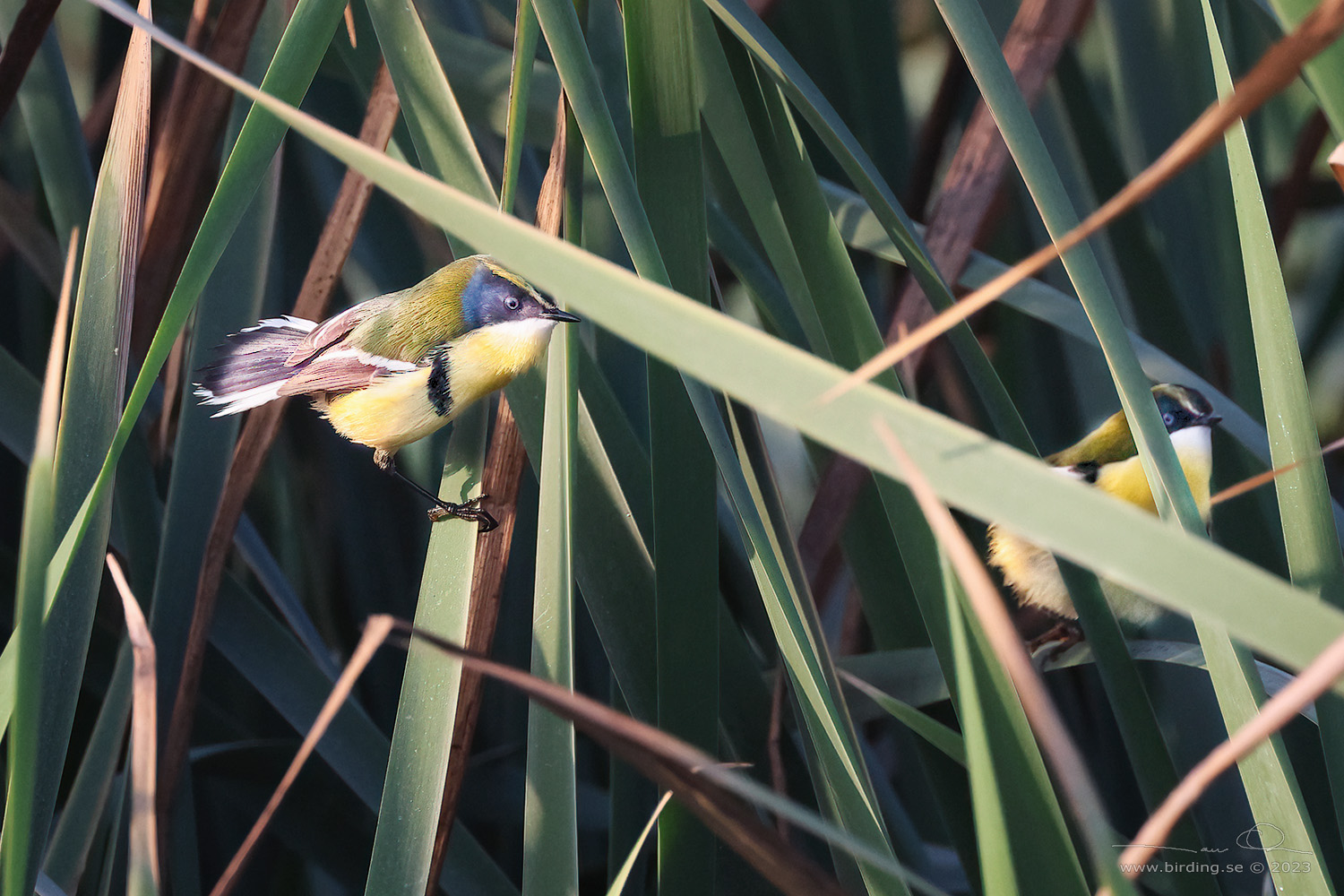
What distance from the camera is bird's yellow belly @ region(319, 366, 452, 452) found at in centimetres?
101

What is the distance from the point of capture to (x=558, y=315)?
0.89 meters

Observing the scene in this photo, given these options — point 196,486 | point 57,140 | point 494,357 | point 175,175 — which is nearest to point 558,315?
point 494,357

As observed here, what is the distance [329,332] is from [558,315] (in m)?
0.35

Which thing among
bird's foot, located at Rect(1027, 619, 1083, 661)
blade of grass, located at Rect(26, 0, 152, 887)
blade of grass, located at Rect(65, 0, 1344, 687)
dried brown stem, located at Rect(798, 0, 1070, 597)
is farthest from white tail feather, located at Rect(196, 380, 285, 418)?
bird's foot, located at Rect(1027, 619, 1083, 661)

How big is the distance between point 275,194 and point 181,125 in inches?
6.8

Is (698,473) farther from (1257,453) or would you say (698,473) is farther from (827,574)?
(1257,453)

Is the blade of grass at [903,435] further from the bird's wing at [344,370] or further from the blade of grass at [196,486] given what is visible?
the blade of grass at [196,486]

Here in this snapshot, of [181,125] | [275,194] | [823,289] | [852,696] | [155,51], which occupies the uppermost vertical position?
[155,51]

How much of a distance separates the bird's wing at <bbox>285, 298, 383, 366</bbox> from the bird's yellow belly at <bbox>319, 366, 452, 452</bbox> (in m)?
0.07

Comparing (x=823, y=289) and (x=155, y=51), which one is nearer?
(x=823, y=289)

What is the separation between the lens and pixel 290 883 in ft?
4.70

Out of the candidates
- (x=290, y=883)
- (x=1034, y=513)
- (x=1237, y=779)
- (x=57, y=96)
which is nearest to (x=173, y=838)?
(x=290, y=883)

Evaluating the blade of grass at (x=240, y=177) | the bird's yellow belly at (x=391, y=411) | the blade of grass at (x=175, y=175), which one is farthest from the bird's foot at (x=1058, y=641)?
the blade of grass at (x=175, y=175)

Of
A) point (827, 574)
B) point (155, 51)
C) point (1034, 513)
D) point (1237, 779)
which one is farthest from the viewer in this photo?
point (155, 51)
